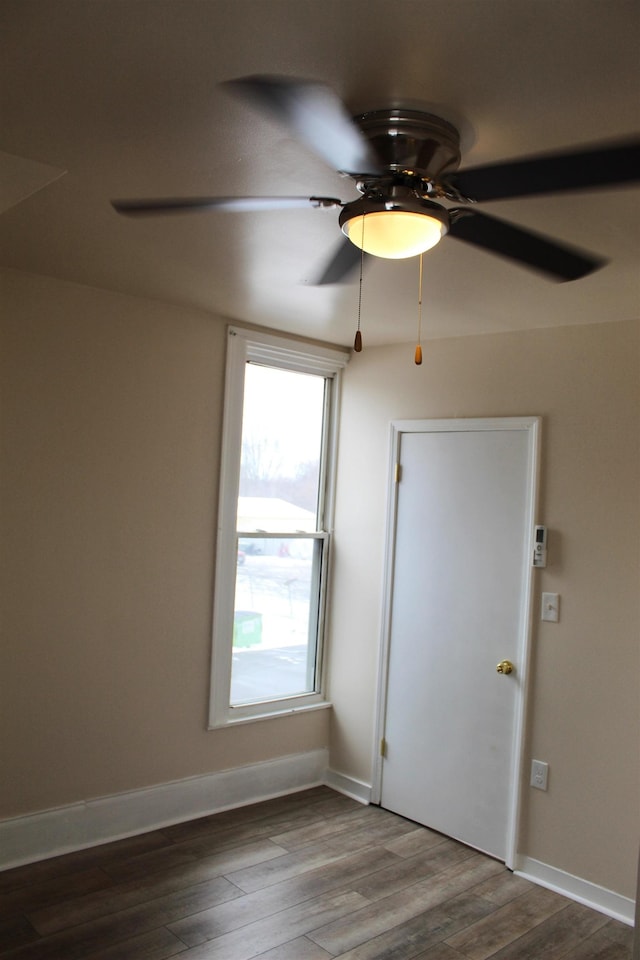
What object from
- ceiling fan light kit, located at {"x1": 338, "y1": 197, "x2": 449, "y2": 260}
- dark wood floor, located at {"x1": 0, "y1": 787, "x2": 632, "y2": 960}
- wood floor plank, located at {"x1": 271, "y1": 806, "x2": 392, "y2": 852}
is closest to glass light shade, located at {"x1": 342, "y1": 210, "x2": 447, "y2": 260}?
ceiling fan light kit, located at {"x1": 338, "y1": 197, "x2": 449, "y2": 260}

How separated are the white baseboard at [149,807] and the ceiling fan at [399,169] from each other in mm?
2598

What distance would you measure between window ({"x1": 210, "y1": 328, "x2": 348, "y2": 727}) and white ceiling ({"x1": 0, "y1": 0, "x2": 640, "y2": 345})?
1.25 m

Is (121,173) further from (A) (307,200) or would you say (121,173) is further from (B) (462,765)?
(B) (462,765)

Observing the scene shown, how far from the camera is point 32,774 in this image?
128 inches

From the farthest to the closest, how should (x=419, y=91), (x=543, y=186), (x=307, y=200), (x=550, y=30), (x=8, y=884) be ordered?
1. (x=8, y=884)
2. (x=307, y=200)
3. (x=543, y=186)
4. (x=419, y=91)
5. (x=550, y=30)

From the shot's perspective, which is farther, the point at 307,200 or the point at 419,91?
the point at 307,200

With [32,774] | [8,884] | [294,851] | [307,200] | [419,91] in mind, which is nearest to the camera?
[419,91]

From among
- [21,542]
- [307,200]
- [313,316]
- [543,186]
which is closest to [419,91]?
[543,186]

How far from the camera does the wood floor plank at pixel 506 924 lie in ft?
9.36

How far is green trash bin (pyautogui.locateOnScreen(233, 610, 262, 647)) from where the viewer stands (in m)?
4.05

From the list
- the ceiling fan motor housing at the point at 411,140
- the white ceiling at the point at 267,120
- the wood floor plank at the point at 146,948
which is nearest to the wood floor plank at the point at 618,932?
the wood floor plank at the point at 146,948

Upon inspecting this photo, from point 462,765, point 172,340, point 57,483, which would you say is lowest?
point 462,765

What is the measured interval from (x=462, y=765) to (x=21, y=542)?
7.46ft

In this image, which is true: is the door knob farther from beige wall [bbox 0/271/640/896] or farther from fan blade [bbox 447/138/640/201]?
fan blade [bbox 447/138/640/201]
